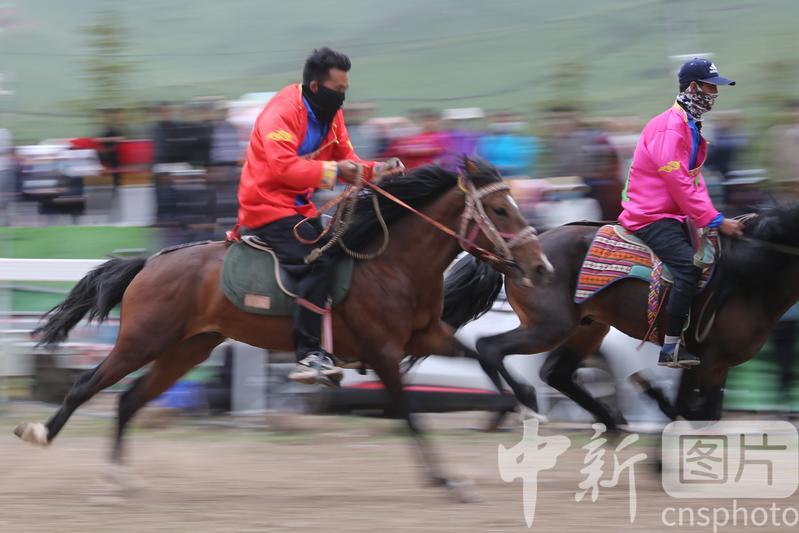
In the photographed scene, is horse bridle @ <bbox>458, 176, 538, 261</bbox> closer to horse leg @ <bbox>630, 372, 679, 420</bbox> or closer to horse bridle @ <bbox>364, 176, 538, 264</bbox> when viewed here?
horse bridle @ <bbox>364, 176, 538, 264</bbox>

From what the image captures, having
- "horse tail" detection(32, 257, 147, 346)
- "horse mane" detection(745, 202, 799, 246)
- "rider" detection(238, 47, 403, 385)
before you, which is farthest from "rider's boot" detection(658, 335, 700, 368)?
"horse tail" detection(32, 257, 147, 346)

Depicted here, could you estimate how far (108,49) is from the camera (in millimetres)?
16375

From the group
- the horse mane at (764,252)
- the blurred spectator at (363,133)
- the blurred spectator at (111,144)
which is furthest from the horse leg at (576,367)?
the blurred spectator at (111,144)

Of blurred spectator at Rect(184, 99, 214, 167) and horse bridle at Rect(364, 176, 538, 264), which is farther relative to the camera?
blurred spectator at Rect(184, 99, 214, 167)

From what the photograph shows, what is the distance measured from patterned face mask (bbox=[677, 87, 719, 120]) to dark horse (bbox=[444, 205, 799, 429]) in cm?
80

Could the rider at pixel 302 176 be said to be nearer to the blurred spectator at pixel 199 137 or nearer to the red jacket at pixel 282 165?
the red jacket at pixel 282 165

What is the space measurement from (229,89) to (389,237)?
26472mm

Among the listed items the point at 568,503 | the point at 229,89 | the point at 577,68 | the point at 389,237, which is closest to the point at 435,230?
the point at 389,237

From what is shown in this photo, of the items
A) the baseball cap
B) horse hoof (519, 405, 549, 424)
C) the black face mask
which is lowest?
horse hoof (519, 405, 549, 424)

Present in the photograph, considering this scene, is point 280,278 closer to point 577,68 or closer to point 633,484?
point 633,484

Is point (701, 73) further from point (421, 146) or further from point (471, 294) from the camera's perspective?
point (421, 146)

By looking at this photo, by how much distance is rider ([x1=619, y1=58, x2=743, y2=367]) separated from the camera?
23.4ft

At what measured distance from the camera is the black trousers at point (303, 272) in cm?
671

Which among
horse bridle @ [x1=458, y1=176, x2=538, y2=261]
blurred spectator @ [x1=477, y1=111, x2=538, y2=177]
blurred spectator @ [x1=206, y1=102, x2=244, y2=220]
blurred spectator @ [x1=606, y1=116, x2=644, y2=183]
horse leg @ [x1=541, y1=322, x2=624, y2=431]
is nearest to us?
horse bridle @ [x1=458, y1=176, x2=538, y2=261]
